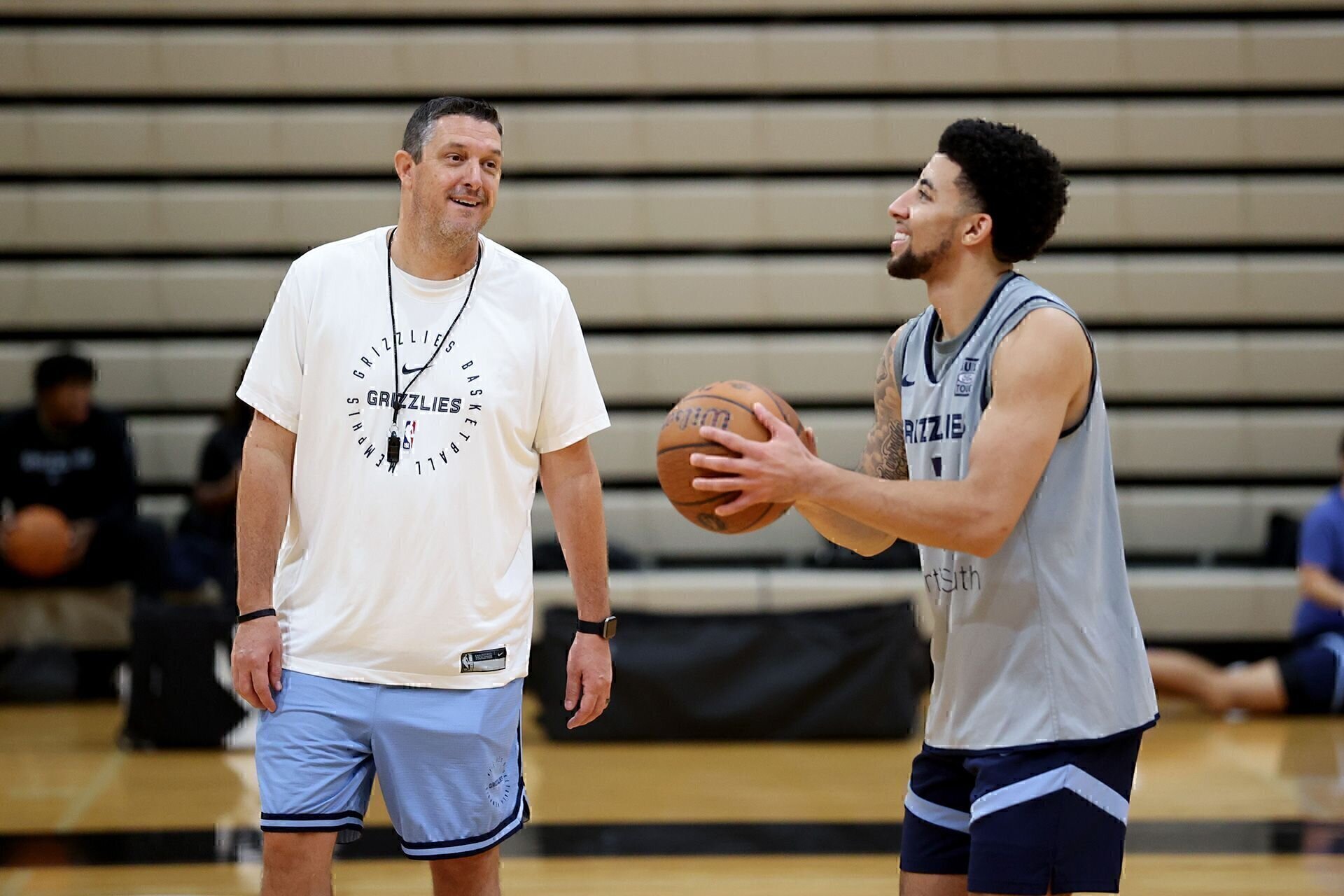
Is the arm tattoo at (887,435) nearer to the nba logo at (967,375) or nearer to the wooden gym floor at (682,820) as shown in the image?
the nba logo at (967,375)

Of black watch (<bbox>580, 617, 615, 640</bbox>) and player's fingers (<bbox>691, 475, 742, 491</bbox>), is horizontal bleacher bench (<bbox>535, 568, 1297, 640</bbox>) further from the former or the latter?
player's fingers (<bbox>691, 475, 742, 491</bbox>)

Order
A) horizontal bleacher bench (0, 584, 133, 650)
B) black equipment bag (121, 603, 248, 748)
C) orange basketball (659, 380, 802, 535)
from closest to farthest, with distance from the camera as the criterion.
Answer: orange basketball (659, 380, 802, 535), black equipment bag (121, 603, 248, 748), horizontal bleacher bench (0, 584, 133, 650)

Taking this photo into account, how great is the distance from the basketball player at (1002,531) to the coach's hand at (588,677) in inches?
23.2

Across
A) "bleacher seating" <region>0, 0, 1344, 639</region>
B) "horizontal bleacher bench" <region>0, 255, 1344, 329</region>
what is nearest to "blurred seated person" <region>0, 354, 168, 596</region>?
"bleacher seating" <region>0, 0, 1344, 639</region>

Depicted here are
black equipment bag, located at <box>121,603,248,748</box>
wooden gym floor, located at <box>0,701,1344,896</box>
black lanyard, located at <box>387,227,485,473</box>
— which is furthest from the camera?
black equipment bag, located at <box>121,603,248,748</box>

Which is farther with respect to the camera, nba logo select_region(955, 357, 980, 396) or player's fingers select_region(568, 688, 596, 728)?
player's fingers select_region(568, 688, 596, 728)

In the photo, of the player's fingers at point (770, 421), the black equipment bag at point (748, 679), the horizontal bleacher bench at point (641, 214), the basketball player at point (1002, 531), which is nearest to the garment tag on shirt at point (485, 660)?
the basketball player at point (1002, 531)

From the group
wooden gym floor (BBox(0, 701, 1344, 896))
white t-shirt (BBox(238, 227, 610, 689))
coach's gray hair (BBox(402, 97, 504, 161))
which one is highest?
coach's gray hair (BBox(402, 97, 504, 161))

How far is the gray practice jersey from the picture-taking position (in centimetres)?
226

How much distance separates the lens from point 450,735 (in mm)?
2588

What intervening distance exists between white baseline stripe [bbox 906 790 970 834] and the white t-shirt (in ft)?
2.62

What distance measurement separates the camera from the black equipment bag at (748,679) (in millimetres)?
5762

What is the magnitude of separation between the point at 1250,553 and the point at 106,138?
20.3 feet

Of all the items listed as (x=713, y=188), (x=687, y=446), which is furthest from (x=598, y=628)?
(x=713, y=188)
